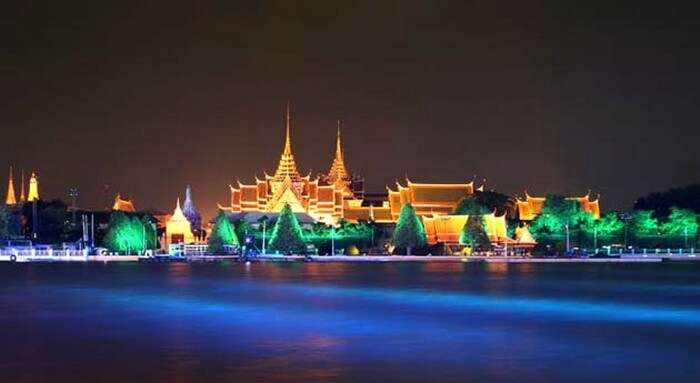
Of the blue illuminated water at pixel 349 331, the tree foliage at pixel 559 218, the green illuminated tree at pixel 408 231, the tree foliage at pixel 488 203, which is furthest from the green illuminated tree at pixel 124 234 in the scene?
the blue illuminated water at pixel 349 331

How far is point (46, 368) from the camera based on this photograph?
18.8 meters

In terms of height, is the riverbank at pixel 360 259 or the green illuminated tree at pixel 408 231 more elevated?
the green illuminated tree at pixel 408 231

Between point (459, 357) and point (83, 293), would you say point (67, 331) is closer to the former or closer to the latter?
point (459, 357)

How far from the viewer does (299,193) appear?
316 ft

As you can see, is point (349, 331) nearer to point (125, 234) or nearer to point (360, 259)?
point (360, 259)

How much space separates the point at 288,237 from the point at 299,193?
75.5 feet

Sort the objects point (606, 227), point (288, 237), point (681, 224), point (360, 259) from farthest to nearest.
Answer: point (606, 227)
point (681, 224)
point (288, 237)
point (360, 259)

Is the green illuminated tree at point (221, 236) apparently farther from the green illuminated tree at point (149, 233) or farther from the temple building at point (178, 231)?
the temple building at point (178, 231)

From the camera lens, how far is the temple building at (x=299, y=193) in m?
94.2

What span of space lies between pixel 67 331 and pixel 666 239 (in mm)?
59195

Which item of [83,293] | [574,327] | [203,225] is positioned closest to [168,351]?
[574,327]

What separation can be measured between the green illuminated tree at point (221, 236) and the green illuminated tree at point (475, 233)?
47.9 ft

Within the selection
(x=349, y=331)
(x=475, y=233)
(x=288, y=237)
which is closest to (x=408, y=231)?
(x=475, y=233)

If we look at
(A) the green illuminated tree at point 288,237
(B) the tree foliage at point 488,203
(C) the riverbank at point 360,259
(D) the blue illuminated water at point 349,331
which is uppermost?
(B) the tree foliage at point 488,203
